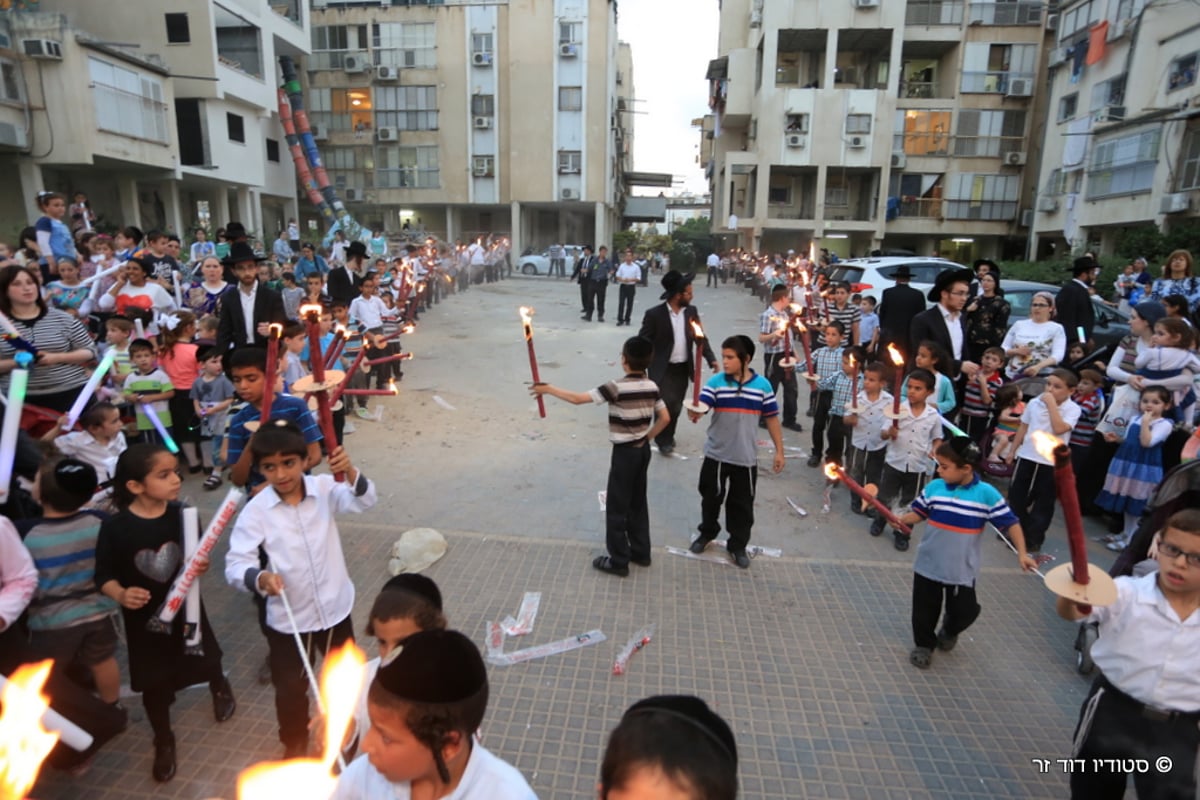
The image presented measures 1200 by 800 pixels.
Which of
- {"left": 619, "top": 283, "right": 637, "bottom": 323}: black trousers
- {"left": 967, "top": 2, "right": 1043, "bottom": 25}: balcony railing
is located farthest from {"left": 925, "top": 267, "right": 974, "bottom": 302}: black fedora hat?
{"left": 967, "top": 2, "right": 1043, "bottom": 25}: balcony railing

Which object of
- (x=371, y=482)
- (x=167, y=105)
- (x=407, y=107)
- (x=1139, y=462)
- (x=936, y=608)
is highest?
(x=407, y=107)

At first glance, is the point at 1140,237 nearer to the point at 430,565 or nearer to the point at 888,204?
the point at 888,204

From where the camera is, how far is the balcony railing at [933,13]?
30.0 metres

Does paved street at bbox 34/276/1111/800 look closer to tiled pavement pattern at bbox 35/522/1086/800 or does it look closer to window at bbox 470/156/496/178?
tiled pavement pattern at bbox 35/522/1086/800

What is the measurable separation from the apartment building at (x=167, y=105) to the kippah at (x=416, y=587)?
22.7 m

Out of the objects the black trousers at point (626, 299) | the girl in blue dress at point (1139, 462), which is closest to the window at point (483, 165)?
the black trousers at point (626, 299)

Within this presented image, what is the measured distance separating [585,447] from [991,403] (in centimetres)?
436

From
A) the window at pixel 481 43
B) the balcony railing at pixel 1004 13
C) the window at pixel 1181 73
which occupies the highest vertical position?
the window at pixel 481 43

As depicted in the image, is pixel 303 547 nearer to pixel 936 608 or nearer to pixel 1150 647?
pixel 1150 647

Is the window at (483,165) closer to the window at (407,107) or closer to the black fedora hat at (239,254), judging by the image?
the window at (407,107)

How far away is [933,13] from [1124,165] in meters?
12.9

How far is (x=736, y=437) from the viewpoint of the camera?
197 inches

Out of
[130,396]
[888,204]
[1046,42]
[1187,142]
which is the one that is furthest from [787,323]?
[1046,42]

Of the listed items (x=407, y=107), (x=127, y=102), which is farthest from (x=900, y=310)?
(x=407, y=107)
